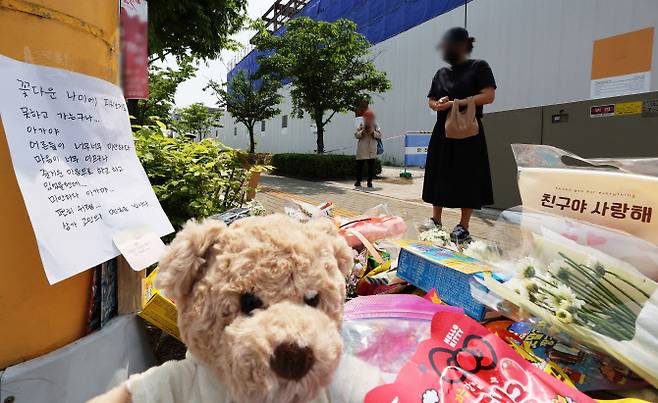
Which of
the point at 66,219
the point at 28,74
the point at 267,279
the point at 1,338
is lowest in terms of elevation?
the point at 1,338

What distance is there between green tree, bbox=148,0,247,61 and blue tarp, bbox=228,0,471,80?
732 centimetres

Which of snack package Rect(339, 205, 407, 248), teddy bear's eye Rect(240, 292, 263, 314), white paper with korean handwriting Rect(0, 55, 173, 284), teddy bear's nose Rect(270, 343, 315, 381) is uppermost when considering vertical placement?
white paper with korean handwriting Rect(0, 55, 173, 284)

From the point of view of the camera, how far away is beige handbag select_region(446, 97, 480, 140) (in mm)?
3092

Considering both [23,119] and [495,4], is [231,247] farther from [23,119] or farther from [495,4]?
[495,4]

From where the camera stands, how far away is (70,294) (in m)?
1.12

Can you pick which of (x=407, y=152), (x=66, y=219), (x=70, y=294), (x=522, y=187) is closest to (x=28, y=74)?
(x=66, y=219)

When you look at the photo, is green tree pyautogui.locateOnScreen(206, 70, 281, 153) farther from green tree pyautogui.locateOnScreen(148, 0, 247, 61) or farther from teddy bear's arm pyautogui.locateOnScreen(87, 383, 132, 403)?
teddy bear's arm pyautogui.locateOnScreen(87, 383, 132, 403)

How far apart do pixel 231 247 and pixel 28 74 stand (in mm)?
732

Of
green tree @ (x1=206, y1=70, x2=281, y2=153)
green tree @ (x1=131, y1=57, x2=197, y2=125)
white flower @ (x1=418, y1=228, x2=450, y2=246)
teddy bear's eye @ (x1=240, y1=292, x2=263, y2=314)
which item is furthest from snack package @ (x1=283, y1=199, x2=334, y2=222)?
green tree @ (x1=206, y1=70, x2=281, y2=153)

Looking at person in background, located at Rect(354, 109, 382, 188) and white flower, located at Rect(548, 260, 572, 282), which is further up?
person in background, located at Rect(354, 109, 382, 188)

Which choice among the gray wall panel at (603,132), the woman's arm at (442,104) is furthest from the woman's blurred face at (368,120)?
the woman's arm at (442,104)

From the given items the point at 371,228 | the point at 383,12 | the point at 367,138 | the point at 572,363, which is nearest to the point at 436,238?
the point at 371,228

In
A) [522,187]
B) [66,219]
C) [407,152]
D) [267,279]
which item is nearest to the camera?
[267,279]

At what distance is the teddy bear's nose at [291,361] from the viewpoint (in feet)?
2.23
